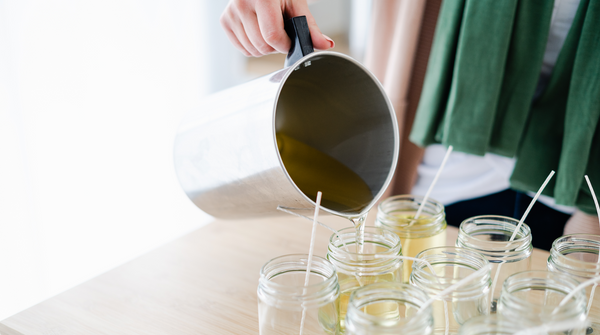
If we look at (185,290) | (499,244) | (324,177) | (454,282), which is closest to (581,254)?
(499,244)

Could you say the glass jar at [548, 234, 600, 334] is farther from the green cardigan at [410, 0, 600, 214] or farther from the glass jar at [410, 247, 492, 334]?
the green cardigan at [410, 0, 600, 214]

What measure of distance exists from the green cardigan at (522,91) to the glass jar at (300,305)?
0.53m

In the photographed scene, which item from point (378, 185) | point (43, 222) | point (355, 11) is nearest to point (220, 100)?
point (378, 185)

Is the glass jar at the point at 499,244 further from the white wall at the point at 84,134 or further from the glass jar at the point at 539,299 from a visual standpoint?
the white wall at the point at 84,134

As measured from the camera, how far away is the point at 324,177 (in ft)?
2.34

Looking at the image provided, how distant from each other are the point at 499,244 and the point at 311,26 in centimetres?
41

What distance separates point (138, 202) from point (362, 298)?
4.42 ft

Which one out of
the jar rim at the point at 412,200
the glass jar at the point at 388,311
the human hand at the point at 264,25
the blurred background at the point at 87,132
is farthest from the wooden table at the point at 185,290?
the blurred background at the point at 87,132

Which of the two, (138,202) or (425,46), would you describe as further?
(138,202)

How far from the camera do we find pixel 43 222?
131cm

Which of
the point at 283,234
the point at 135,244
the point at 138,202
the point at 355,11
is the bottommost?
the point at 135,244

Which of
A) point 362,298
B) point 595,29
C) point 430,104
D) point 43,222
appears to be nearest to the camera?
point 362,298

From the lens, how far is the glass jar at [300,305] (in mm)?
530

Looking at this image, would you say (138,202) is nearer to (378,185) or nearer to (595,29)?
(378,185)
